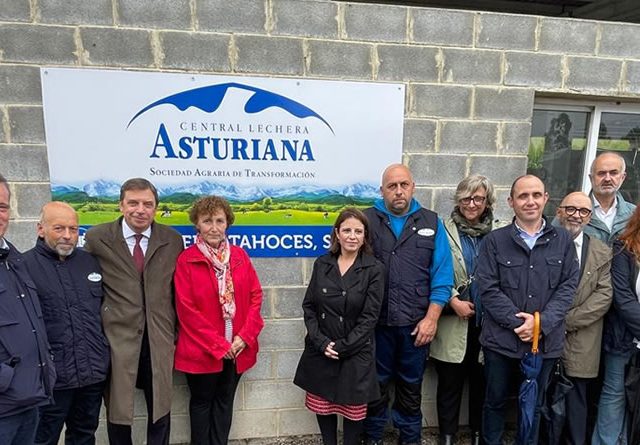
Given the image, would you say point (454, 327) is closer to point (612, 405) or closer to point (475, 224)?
point (475, 224)

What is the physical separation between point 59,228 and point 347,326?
145 cm

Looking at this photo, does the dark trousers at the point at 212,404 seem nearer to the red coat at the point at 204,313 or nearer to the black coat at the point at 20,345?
the red coat at the point at 204,313

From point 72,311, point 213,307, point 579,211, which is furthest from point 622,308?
point 72,311

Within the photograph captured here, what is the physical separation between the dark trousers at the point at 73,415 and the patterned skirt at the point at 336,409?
43.5 inches

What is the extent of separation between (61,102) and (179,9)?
84 cm

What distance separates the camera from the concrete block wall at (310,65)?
239 cm

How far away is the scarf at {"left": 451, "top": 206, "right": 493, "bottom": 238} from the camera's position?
2.49 m

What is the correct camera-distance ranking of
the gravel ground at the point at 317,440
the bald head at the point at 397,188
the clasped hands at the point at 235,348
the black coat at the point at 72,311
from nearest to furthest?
the black coat at the point at 72,311, the clasped hands at the point at 235,348, the bald head at the point at 397,188, the gravel ground at the point at 317,440

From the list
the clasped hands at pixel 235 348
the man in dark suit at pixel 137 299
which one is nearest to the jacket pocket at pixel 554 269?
the clasped hands at pixel 235 348

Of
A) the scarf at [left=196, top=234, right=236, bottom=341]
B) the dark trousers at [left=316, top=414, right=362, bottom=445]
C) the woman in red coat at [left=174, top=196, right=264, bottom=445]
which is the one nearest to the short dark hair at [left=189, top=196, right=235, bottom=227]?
the woman in red coat at [left=174, top=196, right=264, bottom=445]

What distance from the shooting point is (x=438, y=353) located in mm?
2559

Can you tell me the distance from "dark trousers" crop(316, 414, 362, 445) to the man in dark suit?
0.87 meters

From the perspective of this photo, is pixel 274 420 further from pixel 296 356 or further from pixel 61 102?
pixel 61 102

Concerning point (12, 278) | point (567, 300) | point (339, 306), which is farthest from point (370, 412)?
point (12, 278)
